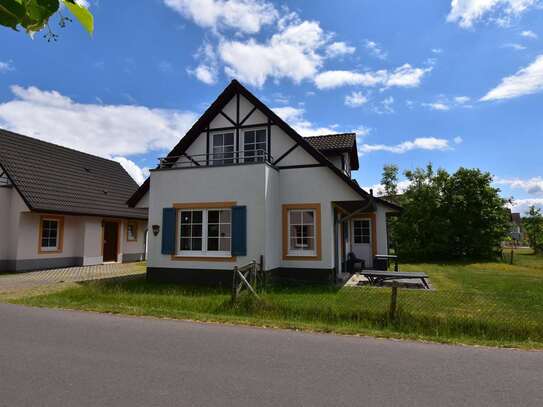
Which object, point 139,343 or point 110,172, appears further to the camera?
point 110,172

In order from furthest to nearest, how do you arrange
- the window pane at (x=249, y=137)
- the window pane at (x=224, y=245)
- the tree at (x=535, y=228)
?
1. the tree at (x=535, y=228)
2. the window pane at (x=249, y=137)
3. the window pane at (x=224, y=245)

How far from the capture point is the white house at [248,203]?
39.5 feet

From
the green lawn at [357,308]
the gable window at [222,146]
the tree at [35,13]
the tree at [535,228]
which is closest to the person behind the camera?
the tree at [35,13]

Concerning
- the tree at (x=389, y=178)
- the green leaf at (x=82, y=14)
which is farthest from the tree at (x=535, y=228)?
the green leaf at (x=82, y=14)

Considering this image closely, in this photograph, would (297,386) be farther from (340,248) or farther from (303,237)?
(340,248)

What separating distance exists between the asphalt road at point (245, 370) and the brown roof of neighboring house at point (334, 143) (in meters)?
9.92

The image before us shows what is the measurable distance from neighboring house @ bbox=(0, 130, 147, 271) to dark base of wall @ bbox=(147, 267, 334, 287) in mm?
7044

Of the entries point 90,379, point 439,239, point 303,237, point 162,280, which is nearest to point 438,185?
point 439,239

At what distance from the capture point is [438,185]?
78.6 ft

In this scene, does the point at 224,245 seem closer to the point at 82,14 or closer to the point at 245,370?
the point at 245,370

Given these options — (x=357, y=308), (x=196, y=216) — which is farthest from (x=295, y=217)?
(x=357, y=308)

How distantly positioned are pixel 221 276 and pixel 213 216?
200cm

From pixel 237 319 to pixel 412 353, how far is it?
3354 mm

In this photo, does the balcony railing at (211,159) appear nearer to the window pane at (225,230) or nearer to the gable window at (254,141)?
the gable window at (254,141)
